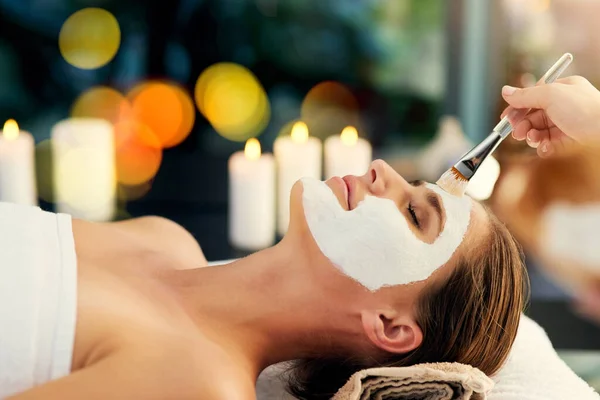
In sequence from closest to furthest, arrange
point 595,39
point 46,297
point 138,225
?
point 46,297 → point 138,225 → point 595,39

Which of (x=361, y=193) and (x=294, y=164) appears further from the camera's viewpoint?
(x=294, y=164)

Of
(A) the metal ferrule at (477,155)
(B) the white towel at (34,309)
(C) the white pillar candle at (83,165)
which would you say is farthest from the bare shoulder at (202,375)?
(C) the white pillar candle at (83,165)

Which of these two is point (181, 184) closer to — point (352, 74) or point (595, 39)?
point (352, 74)

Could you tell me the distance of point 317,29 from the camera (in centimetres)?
253

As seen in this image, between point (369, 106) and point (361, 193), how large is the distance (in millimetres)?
1358

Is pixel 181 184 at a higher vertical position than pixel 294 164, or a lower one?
lower

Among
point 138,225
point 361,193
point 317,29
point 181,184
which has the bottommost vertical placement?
point 181,184

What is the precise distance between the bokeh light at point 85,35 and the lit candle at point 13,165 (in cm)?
63

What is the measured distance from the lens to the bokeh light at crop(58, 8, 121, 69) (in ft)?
8.17

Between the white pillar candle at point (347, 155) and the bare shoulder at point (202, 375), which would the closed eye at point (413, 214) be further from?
the white pillar candle at point (347, 155)

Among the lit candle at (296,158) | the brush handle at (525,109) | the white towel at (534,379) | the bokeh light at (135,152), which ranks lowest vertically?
the white towel at (534,379)

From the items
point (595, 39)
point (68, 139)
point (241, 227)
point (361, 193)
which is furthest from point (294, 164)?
point (595, 39)

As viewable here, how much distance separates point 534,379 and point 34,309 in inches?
30.2

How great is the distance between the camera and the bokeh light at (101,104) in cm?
253
